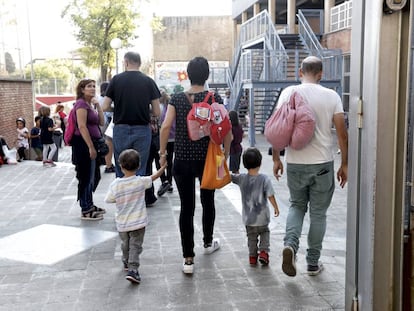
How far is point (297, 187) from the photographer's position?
3.98 metres

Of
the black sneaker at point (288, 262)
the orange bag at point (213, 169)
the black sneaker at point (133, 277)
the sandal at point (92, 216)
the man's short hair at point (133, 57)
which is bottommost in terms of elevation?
the sandal at point (92, 216)

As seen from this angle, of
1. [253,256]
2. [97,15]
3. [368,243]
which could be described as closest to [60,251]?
[253,256]

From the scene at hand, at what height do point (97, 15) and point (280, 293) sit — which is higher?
point (97, 15)

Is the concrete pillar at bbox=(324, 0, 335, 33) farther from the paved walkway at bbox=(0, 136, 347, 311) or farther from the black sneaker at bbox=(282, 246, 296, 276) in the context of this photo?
the black sneaker at bbox=(282, 246, 296, 276)

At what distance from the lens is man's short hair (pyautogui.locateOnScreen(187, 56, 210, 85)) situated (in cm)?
405

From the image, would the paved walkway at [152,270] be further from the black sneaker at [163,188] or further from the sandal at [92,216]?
the black sneaker at [163,188]

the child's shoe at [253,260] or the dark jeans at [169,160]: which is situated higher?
the dark jeans at [169,160]

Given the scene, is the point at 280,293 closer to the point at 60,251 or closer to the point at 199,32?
the point at 60,251

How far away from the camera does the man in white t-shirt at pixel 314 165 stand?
3.85 meters

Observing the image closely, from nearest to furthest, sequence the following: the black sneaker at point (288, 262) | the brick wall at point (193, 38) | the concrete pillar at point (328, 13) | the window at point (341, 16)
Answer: the black sneaker at point (288, 262)
the window at point (341, 16)
the concrete pillar at point (328, 13)
the brick wall at point (193, 38)

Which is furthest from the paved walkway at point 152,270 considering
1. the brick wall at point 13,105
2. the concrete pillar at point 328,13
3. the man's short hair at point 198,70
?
the concrete pillar at point 328,13

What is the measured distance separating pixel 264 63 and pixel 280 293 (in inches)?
516

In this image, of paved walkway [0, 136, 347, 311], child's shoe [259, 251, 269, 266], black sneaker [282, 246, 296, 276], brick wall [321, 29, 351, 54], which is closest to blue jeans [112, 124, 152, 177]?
paved walkway [0, 136, 347, 311]

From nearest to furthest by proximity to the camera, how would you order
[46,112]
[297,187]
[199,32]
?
[297,187], [46,112], [199,32]
